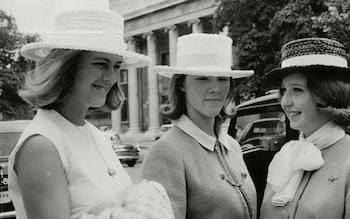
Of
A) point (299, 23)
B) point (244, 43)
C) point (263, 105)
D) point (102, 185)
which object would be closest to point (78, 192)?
point (102, 185)

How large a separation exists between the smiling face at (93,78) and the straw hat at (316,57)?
1.11 metres

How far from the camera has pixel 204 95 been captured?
9.73ft

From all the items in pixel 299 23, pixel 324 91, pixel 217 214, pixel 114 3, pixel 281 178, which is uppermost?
pixel 114 3

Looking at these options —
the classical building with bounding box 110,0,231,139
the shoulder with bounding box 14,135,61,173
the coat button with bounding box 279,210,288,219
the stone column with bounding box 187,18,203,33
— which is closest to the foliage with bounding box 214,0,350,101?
the classical building with bounding box 110,0,231,139

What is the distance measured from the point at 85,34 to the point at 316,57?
1.34m

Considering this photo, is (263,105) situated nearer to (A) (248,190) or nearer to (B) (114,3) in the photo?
(A) (248,190)

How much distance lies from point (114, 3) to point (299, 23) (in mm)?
31354

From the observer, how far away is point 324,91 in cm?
Answer: 269

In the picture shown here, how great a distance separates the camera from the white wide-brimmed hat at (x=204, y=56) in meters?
2.96

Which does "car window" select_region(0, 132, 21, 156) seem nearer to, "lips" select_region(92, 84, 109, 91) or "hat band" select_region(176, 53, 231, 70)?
"hat band" select_region(176, 53, 231, 70)

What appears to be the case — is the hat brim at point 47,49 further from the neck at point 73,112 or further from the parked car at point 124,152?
the parked car at point 124,152

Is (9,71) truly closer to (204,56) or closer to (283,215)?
(204,56)

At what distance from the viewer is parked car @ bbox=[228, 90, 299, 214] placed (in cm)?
563

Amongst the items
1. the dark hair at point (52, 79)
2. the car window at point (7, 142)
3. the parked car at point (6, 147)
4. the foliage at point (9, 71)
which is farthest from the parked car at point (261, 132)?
the foliage at point (9, 71)
